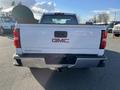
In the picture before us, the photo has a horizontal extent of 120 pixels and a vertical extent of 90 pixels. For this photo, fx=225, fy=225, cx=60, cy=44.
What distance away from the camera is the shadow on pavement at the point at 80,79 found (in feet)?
18.7

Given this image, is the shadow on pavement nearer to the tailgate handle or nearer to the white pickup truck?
the white pickup truck

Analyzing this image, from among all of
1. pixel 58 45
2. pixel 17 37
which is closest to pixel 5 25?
pixel 17 37

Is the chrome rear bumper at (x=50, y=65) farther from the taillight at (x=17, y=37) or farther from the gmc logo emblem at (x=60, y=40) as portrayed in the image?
the gmc logo emblem at (x=60, y=40)

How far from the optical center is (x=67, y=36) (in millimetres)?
5504

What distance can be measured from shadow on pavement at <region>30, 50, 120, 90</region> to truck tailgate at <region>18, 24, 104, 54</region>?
0.91 m

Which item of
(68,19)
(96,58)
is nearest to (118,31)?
(68,19)

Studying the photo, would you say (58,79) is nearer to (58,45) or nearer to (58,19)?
(58,45)

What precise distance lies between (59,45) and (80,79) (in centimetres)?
146

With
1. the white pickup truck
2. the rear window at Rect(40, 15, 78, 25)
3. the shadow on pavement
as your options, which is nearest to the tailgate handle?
the white pickup truck

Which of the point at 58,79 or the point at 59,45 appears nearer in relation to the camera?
the point at 59,45

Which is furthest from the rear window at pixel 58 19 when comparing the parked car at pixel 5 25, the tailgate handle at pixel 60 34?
the parked car at pixel 5 25

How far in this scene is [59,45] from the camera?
18.2ft

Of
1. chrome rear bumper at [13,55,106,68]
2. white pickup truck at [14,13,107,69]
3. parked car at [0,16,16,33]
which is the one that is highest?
white pickup truck at [14,13,107,69]

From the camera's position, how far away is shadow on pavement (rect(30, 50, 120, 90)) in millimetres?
5711
